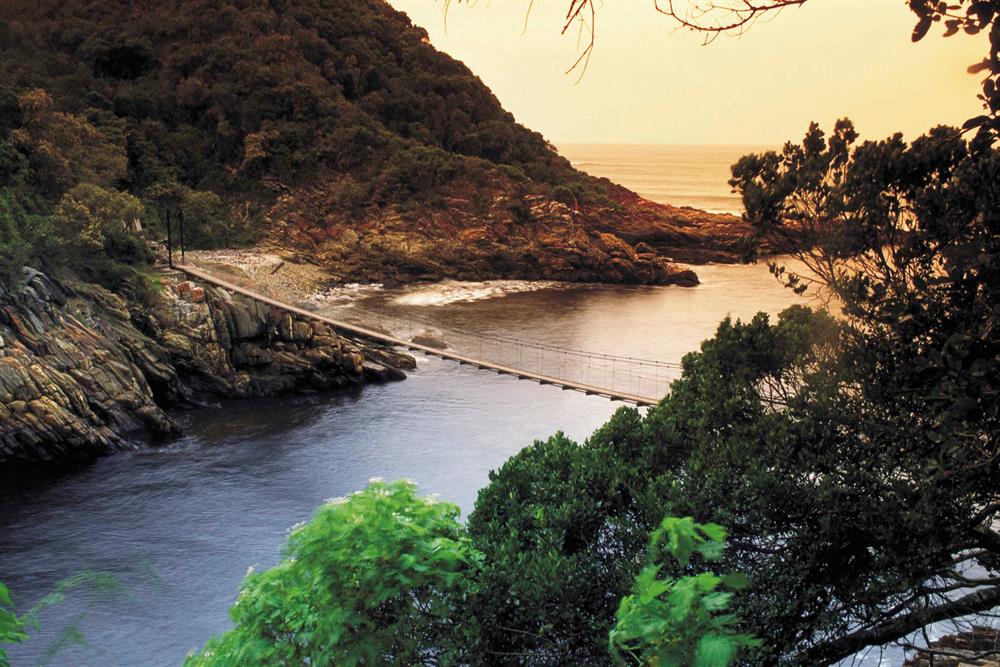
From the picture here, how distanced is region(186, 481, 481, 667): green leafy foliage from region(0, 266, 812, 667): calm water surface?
154 inches

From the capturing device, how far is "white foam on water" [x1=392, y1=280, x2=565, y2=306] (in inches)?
826

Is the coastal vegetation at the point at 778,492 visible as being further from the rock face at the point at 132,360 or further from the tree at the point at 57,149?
the tree at the point at 57,149

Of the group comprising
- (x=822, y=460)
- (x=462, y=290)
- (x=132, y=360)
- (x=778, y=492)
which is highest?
(x=822, y=460)

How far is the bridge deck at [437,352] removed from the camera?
31.3 feet

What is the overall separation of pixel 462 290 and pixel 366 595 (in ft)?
63.3

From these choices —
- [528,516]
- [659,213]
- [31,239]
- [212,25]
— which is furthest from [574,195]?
[528,516]

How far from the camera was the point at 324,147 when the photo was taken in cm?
2553

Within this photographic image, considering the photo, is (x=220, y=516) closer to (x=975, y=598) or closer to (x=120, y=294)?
(x=120, y=294)

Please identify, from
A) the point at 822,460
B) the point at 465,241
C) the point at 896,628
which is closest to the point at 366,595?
the point at 822,460

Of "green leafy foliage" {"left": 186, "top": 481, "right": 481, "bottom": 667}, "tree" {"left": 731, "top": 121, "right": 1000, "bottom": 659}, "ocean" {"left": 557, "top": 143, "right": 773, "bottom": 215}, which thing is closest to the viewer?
"tree" {"left": 731, "top": 121, "right": 1000, "bottom": 659}

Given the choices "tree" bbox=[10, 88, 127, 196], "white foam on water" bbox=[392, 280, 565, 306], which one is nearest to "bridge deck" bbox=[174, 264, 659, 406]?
"tree" bbox=[10, 88, 127, 196]

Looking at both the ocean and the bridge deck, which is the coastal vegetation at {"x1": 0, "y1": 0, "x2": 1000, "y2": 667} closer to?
the bridge deck

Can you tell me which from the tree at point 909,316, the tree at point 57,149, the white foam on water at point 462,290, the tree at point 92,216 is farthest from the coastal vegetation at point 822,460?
the white foam on water at point 462,290

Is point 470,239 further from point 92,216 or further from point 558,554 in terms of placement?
point 558,554
